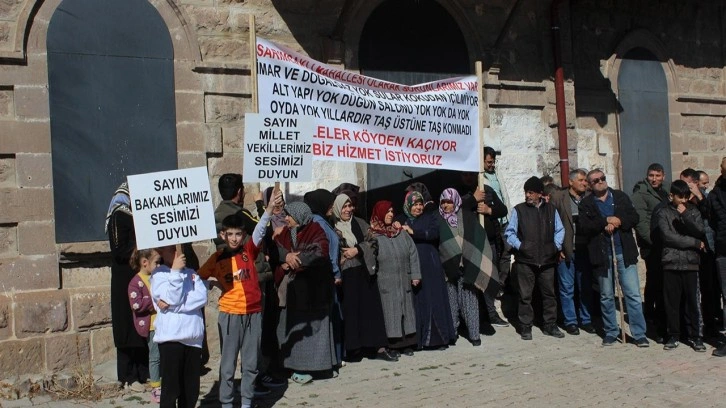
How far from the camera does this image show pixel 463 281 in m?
9.51

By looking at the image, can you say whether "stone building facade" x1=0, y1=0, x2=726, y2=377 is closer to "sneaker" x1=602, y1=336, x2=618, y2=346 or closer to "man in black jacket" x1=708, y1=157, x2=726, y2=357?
"sneaker" x1=602, y1=336, x2=618, y2=346

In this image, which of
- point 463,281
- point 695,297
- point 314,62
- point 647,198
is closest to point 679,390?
point 695,297

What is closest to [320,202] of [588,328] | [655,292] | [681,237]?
[588,328]

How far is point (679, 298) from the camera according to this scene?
933cm

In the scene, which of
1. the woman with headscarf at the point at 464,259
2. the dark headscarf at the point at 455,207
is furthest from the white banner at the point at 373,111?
the woman with headscarf at the point at 464,259

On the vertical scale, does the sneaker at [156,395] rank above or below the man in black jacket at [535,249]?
below

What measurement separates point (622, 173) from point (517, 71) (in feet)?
8.33

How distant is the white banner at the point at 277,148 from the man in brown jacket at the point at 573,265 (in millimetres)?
3736

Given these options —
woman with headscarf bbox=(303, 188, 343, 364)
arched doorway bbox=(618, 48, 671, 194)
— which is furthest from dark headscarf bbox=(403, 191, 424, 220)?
arched doorway bbox=(618, 48, 671, 194)

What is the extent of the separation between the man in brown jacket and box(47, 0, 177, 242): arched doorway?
438 centimetres

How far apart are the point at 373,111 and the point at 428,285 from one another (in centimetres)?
189

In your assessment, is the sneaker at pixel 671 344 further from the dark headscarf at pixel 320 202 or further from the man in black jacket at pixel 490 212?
the dark headscarf at pixel 320 202

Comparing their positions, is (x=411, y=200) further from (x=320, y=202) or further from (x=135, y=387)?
(x=135, y=387)

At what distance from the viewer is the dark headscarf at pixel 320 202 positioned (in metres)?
8.64
